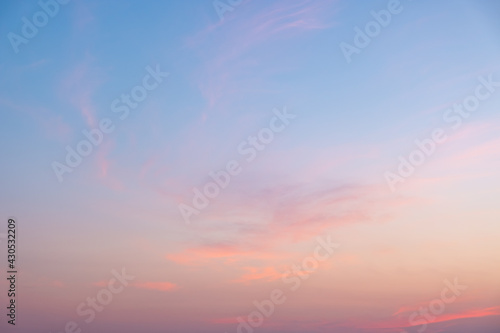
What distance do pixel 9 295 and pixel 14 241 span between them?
6.61 metres

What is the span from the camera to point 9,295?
32375 mm

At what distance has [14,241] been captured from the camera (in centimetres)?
3086

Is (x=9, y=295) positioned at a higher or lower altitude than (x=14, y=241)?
lower
